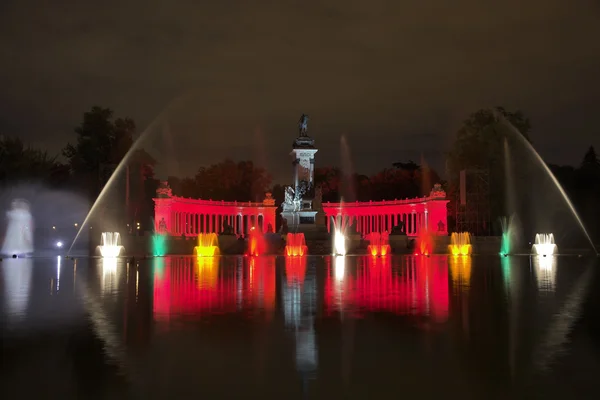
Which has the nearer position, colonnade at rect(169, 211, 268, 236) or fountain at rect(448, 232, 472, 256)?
fountain at rect(448, 232, 472, 256)

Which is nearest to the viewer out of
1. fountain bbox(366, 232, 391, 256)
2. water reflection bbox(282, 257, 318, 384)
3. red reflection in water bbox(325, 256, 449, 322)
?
water reflection bbox(282, 257, 318, 384)

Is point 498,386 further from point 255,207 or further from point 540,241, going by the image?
point 255,207

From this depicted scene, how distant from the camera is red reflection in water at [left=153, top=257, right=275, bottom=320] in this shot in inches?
669

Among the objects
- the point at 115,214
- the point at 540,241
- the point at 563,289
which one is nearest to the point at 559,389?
the point at 563,289

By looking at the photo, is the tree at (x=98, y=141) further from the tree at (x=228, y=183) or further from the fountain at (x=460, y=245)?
the fountain at (x=460, y=245)

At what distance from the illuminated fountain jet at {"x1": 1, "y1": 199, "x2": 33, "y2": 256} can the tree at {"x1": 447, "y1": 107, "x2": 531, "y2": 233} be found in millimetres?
52382

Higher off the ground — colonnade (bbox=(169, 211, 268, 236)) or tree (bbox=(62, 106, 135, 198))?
tree (bbox=(62, 106, 135, 198))

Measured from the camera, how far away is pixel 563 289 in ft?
73.6

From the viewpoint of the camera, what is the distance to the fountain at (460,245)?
5944 cm

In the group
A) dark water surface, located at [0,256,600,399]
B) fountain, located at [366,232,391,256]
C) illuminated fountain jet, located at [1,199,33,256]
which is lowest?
dark water surface, located at [0,256,600,399]

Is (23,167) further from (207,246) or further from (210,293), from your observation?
(210,293)

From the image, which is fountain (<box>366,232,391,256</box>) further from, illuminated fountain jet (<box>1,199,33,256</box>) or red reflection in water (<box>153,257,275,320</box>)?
illuminated fountain jet (<box>1,199,33,256</box>)

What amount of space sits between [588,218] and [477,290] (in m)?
59.2

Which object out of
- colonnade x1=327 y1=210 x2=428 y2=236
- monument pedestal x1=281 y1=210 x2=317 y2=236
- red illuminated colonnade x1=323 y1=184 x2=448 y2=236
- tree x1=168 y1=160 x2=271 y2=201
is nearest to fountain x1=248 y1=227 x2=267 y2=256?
monument pedestal x1=281 y1=210 x2=317 y2=236
